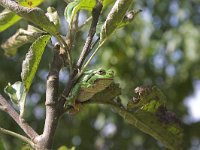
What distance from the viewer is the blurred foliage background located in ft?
10.5

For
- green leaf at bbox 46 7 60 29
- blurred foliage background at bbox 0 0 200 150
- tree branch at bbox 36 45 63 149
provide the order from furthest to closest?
blurred foliage background at bbox 0 0 200 150 → green leaf at bbox 46 7 60 29 → tree branch at bbox 36 45 63 149

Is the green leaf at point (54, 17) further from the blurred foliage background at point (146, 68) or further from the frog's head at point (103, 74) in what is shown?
the blurred foliage background at point (146, 68)

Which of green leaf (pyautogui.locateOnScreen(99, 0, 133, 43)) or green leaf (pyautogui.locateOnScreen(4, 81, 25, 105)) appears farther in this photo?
green leaf (pyautogui.locateOnScreen(4, 81, 25, 105))

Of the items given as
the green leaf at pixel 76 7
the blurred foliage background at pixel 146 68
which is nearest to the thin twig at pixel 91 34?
the green leaf at pixel 76 7

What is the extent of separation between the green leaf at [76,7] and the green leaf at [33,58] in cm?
6

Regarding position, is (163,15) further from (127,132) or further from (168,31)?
(127,132)

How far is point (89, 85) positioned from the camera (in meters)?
0.80

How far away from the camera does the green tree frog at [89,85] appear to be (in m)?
0.80

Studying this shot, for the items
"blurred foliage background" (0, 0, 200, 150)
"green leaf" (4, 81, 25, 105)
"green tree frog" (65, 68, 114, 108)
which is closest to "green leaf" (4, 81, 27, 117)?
"green leaf" (4, 81, 25, 105)

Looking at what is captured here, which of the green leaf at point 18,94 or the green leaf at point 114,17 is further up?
the green leaf at point 114,17

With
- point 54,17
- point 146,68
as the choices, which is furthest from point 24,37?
point 146,68

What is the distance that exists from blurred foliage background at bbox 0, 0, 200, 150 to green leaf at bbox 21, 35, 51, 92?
2.09 metres

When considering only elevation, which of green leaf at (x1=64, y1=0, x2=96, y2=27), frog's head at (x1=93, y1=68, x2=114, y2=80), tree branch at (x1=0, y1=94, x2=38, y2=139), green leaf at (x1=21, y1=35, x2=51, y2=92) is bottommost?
A: tree branch at (x1=0, y1=94, x2=38, y2=139)

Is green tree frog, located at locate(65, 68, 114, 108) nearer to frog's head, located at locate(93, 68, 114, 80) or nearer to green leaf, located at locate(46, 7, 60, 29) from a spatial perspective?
frog's head, located at locate(93, 68, 114, 80)
